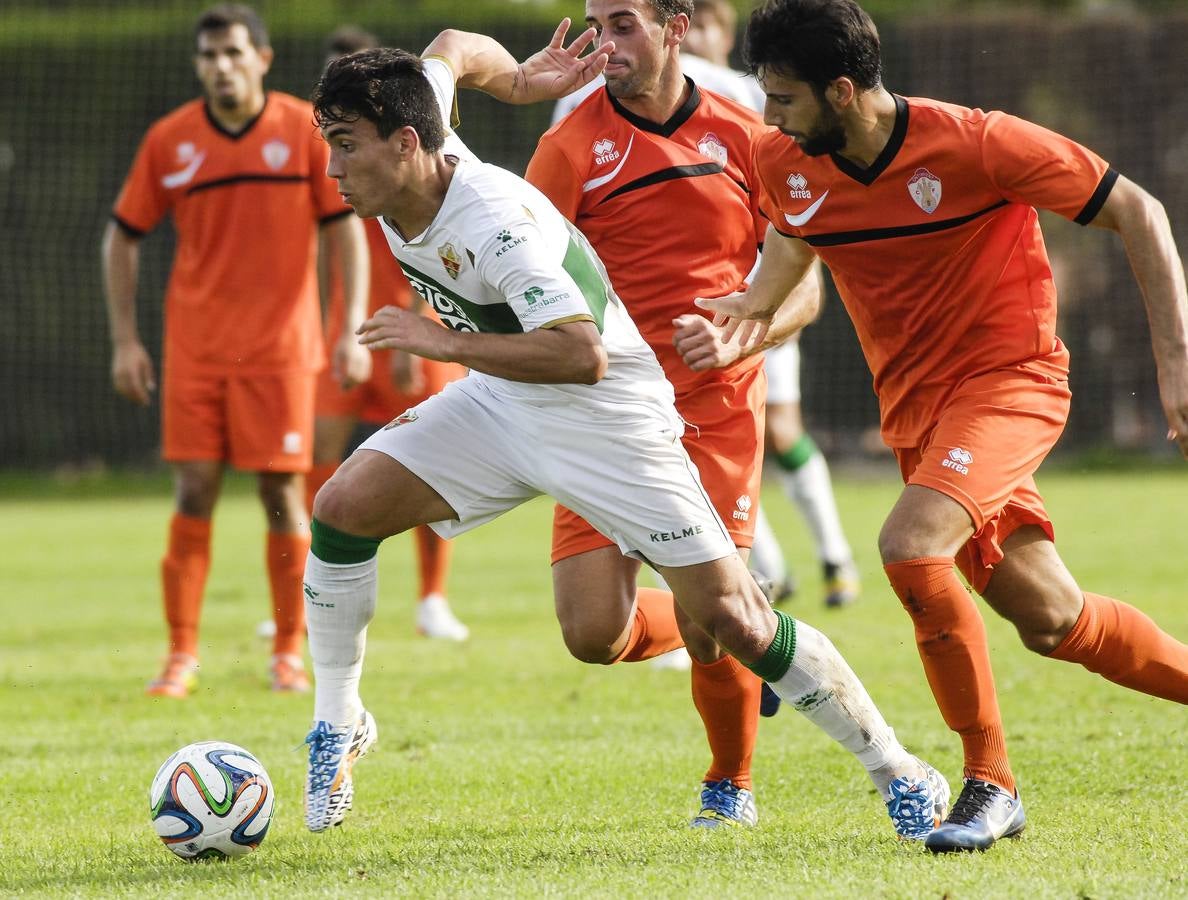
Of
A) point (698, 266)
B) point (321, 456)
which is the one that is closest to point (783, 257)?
point (698, 266)

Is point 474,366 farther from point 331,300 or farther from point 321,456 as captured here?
point 331,300

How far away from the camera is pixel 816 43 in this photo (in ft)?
13.2

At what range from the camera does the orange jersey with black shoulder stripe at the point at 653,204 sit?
4.77m

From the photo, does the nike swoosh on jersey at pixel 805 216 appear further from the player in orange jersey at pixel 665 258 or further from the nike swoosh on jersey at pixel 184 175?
the nike swoosh on jersey at pixel 184 175

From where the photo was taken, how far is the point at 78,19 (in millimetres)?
22609

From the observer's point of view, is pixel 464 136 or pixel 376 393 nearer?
pixel 376 393

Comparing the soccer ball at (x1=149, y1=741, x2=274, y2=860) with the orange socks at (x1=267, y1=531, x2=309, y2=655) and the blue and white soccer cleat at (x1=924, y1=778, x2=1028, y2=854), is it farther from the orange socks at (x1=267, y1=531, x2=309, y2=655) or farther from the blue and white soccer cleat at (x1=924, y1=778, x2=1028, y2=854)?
the orange socks at (x1=267, y1=531, x2=309, y2=655)

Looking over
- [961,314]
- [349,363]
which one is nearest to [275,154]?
[349,363]

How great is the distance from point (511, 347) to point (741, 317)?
91cm

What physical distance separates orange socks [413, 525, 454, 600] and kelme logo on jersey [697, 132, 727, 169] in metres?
4.02

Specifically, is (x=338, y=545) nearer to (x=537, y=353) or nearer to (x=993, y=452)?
(x=537, y=353)

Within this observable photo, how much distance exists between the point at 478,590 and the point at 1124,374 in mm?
13584

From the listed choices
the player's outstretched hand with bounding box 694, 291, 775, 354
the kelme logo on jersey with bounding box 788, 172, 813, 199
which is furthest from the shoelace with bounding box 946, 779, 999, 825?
the kelme logo on jersey with bounding box 788, 172, 813, 199

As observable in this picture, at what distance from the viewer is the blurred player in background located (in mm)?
8406
